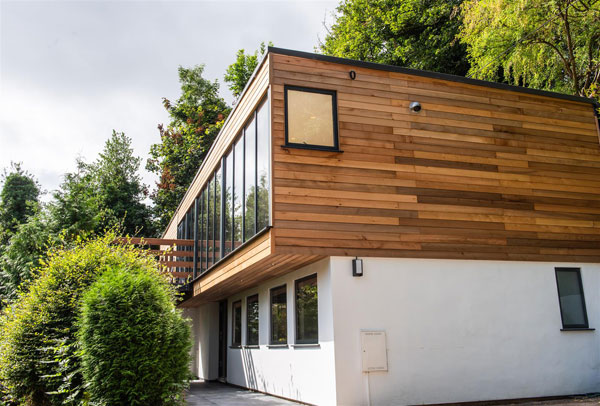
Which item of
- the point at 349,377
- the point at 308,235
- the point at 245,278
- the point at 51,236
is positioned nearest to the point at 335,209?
the point at 308,235

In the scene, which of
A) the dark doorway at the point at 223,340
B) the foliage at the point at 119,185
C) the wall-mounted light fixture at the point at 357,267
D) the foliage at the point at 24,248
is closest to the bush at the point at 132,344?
the wall-mounted light fixture at the point at 357,267

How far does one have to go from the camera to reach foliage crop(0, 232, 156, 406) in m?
7.90

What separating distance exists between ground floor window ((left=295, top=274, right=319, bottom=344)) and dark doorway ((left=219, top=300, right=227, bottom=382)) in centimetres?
627

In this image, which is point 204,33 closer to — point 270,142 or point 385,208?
point 270,142

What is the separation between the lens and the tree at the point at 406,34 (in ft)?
65.7

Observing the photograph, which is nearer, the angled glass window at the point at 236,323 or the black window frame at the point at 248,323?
the black window frame at the point at 248,323

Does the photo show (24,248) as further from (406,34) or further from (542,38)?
(406,34)

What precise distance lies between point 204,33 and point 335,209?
821 centimetres

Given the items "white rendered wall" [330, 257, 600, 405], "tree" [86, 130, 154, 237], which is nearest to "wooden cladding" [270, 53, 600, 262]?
"white rendered wall" [330, 257, 600, 405]

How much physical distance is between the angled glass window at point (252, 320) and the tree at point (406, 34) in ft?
42.6

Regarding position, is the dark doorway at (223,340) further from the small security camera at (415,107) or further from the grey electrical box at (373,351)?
the small security camera at (415,107)

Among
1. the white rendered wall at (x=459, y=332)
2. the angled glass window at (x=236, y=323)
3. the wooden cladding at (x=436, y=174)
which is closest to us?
the white rendered wall at (x=459, y=332)

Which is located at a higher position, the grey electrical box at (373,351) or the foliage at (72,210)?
the foliage at (72,210)

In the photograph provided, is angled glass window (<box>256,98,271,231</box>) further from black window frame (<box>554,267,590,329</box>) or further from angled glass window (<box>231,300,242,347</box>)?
angled glass window (<box>231,300,242,347</box>)
